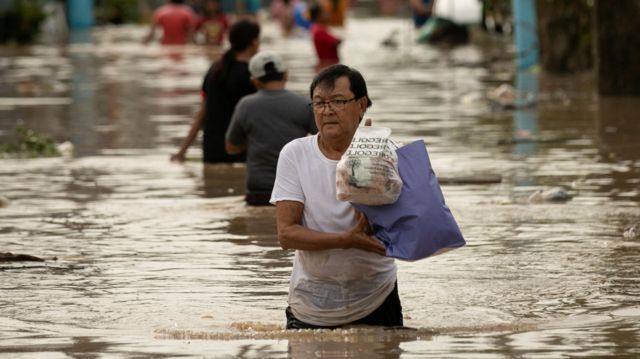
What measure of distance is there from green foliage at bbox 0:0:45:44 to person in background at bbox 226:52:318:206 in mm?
34247

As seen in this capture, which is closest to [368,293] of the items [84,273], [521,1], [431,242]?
[431,242]

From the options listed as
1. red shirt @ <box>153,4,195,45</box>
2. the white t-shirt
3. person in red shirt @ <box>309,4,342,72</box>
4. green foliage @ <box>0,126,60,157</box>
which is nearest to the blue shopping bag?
the white t-shirt

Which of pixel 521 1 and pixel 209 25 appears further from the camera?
pixel 209 25

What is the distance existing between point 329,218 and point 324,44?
20.3 meters

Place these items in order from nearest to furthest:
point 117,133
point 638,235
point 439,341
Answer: point 439,341
point 638,235
point 117,133

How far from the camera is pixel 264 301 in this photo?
9312mm

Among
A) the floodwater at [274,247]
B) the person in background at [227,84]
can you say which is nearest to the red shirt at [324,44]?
the floodwater at [274,247]

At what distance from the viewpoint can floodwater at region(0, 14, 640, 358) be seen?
26.0ft

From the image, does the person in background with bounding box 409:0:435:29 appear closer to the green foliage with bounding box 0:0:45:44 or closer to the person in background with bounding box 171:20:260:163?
the green foliage with bounding box 0:0:45:44

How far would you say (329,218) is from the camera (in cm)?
730

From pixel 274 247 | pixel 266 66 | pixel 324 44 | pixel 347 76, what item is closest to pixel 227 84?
pixel 266 66

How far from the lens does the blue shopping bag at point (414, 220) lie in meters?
7.14

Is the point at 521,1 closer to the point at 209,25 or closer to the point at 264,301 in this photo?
the point at 209,25

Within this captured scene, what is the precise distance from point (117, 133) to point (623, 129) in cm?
573
